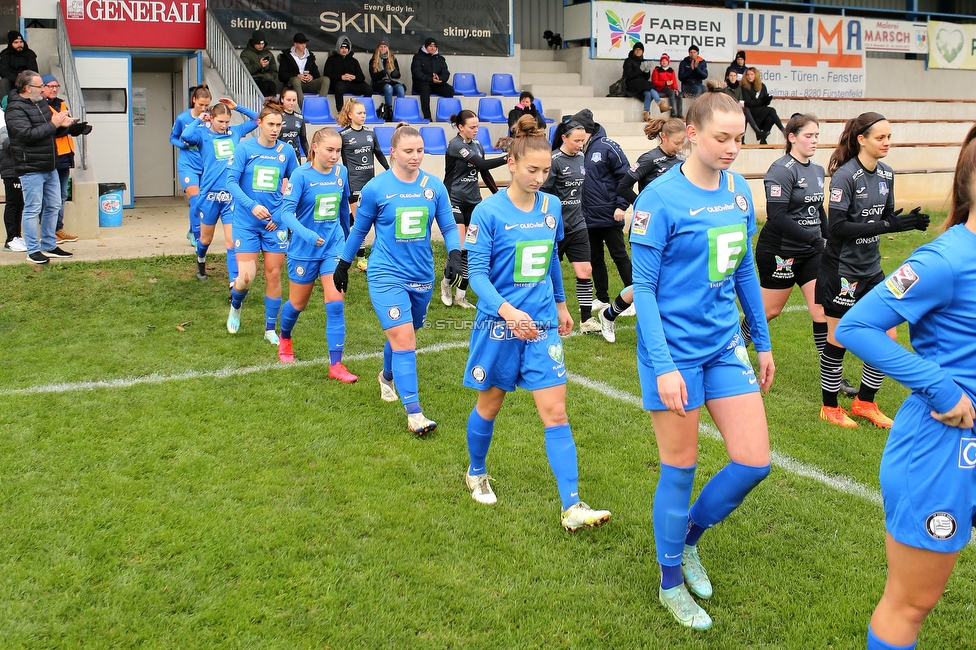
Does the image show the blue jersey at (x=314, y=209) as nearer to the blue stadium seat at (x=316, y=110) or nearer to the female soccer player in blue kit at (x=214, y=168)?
the female soccer player in blue kit at (x=214, y=168)

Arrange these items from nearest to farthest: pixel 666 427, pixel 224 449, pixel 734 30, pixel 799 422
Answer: pixel 666 427, pixel 224 449, pixel 799 422, pixel 734 30

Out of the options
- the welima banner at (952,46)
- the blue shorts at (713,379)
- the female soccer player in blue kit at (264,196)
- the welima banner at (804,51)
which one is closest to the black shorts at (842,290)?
the blue shorts at (713,379)

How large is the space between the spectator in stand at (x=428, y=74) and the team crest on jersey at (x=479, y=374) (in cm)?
1352

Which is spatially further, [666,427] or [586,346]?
[586,346]

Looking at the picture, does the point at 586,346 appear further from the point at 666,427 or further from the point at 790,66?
the point at 790,66

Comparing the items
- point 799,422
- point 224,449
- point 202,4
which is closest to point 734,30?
point 202,4

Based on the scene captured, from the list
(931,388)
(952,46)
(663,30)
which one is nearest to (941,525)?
(931,388)

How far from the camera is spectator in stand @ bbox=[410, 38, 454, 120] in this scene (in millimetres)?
17719

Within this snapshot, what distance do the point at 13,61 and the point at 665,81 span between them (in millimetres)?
12573

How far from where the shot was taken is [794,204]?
6988mm

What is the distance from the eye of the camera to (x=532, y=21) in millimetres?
22844

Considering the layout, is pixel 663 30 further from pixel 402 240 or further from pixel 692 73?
pixel 402 240

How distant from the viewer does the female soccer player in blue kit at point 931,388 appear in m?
2.70

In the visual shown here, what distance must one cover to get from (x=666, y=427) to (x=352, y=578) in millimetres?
1656
